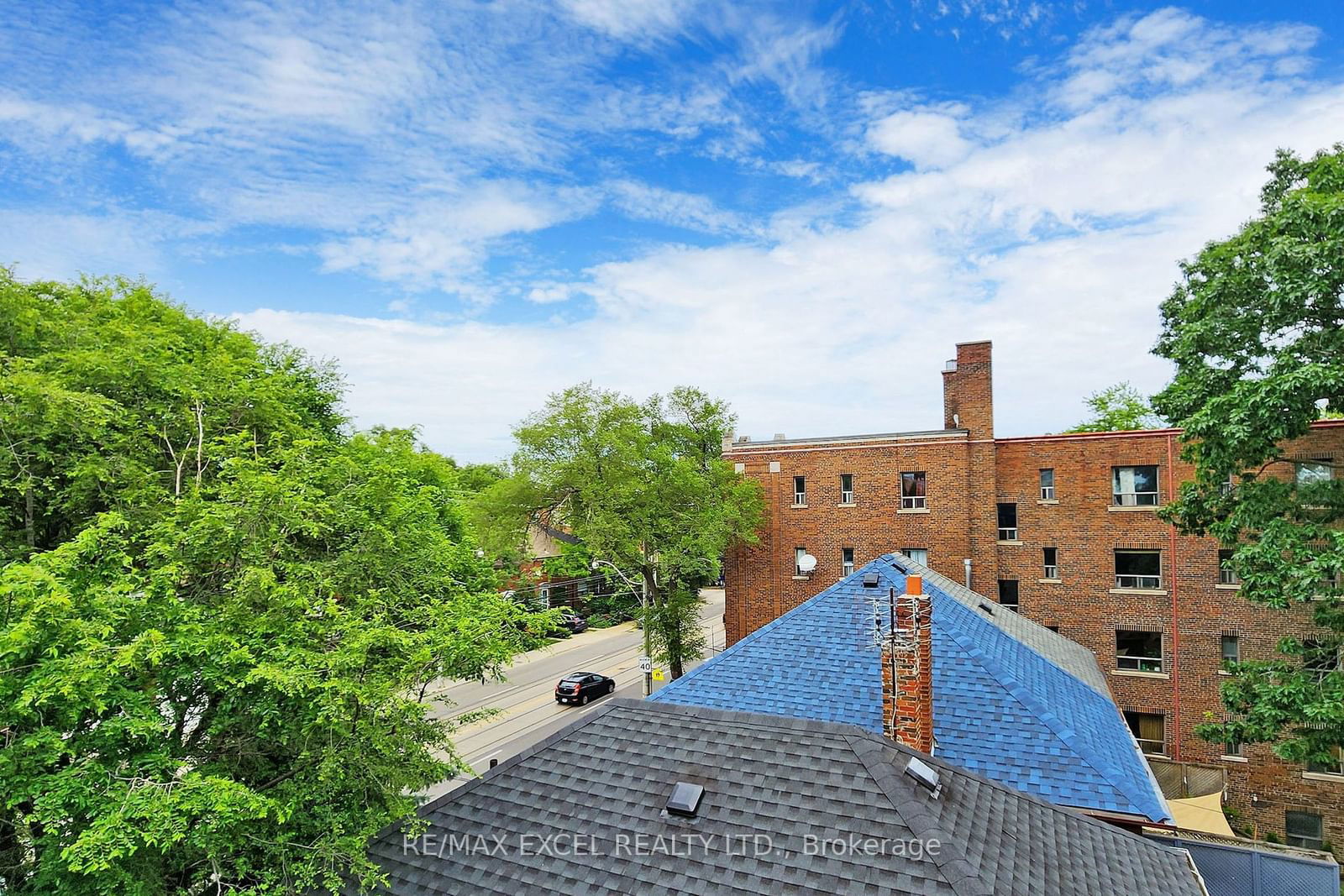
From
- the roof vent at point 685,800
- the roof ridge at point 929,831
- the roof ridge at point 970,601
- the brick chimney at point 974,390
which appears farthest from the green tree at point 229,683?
the brick chimney at point 974,390

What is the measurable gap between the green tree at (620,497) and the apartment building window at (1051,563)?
389 inches

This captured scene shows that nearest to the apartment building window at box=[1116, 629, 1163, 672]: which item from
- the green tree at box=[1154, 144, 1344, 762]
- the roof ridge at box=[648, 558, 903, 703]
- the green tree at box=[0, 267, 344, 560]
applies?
the green tree at box=[1154, 144, 1344, 762]

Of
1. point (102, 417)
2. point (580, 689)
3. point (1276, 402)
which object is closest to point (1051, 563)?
point (1276, 402)

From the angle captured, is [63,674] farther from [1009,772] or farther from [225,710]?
[1009,772]

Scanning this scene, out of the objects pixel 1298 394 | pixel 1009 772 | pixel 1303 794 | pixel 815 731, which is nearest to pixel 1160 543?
pixel 1303 794

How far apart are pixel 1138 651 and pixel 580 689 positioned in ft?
65.4

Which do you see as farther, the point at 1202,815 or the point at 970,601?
the point at 970,601

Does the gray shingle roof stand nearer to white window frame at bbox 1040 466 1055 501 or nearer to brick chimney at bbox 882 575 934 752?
brick chimney at bbox 882 575 934 752

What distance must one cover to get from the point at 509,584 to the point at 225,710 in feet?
102

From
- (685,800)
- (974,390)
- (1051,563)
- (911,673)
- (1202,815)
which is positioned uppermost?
(974,390)

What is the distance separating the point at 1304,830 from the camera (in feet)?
58.2

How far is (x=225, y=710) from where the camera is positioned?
310 inches

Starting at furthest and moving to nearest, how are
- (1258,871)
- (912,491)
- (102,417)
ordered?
(912,491), (1258,871), (102,417)

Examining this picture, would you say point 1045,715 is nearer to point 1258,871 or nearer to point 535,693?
point 1258,871
